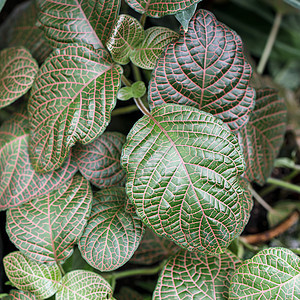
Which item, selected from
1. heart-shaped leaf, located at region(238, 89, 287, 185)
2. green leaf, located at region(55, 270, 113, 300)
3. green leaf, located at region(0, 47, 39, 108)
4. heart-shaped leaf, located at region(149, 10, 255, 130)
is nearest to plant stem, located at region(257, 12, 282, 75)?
heart-shaped leaf, located at region(238, 89, 287, 185)

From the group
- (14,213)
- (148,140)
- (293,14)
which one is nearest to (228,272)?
(148,140)

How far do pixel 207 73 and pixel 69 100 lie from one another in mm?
337

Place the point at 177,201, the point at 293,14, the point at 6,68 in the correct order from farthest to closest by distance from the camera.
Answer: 1. the point at 293,14
2. the point at 6,68
3. the point at 177,201

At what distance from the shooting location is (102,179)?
889mm

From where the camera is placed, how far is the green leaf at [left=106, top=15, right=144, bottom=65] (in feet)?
2.42

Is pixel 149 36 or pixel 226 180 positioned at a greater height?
pixel 149 36

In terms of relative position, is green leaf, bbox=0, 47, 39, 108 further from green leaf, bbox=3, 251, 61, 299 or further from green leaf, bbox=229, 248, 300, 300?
green leaf, bbox=229, 248, 300, 300

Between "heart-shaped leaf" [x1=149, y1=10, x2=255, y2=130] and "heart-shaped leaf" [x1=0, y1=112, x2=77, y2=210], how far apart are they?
327 mm

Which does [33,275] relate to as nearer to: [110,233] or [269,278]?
[110,233]

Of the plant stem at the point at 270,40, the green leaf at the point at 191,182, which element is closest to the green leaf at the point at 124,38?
the green leaf at the point at 191,182

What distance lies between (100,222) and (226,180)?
13.6 inches

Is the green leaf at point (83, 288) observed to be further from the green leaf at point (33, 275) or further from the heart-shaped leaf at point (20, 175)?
the heart-shaped leaf at point (20, 175)

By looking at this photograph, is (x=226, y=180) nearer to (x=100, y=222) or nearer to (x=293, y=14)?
(x=100, y=222)

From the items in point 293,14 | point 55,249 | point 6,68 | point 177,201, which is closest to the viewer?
point 177,201
